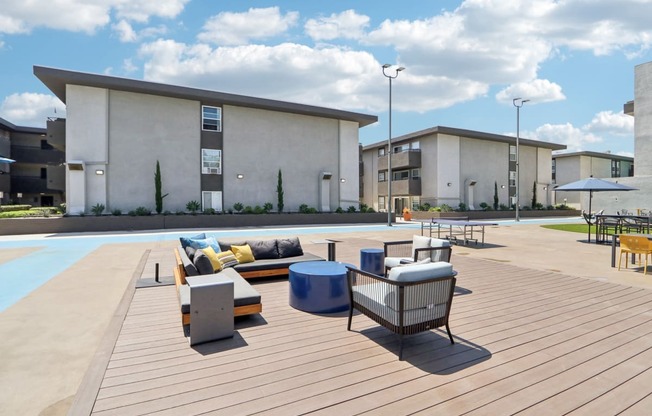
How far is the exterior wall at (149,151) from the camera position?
836 inches

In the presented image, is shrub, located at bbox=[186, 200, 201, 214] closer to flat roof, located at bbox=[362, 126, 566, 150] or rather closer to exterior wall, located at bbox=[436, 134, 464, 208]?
exterior wall, located at bbox=[436, 134, 464, 208]

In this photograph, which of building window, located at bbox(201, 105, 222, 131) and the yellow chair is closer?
the yellow chair

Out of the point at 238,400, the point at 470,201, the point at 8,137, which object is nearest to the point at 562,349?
the point at 238,400

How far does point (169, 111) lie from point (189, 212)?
6.84 metres

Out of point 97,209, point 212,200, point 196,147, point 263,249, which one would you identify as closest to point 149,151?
point 196,147

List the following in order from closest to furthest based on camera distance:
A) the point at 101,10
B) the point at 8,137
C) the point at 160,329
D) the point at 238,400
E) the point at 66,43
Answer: the point at 238,400, the point at 160,329, the point at 101,10, the point at 66,43, the point at 8,137

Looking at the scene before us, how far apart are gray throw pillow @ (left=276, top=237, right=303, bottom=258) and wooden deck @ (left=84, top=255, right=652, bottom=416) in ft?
7.88

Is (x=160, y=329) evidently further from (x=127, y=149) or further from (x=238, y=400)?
(x=127, y=149)

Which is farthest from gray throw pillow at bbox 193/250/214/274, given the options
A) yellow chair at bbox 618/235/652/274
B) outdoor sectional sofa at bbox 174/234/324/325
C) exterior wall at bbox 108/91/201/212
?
exterior wall at bbox 108/91/201/212

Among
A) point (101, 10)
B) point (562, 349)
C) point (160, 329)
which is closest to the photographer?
point (562, 349)

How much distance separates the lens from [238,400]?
9.61 feet

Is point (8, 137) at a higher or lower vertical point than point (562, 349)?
higher

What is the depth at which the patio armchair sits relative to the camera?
3740mm

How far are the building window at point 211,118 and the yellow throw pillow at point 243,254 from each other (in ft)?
61.9
